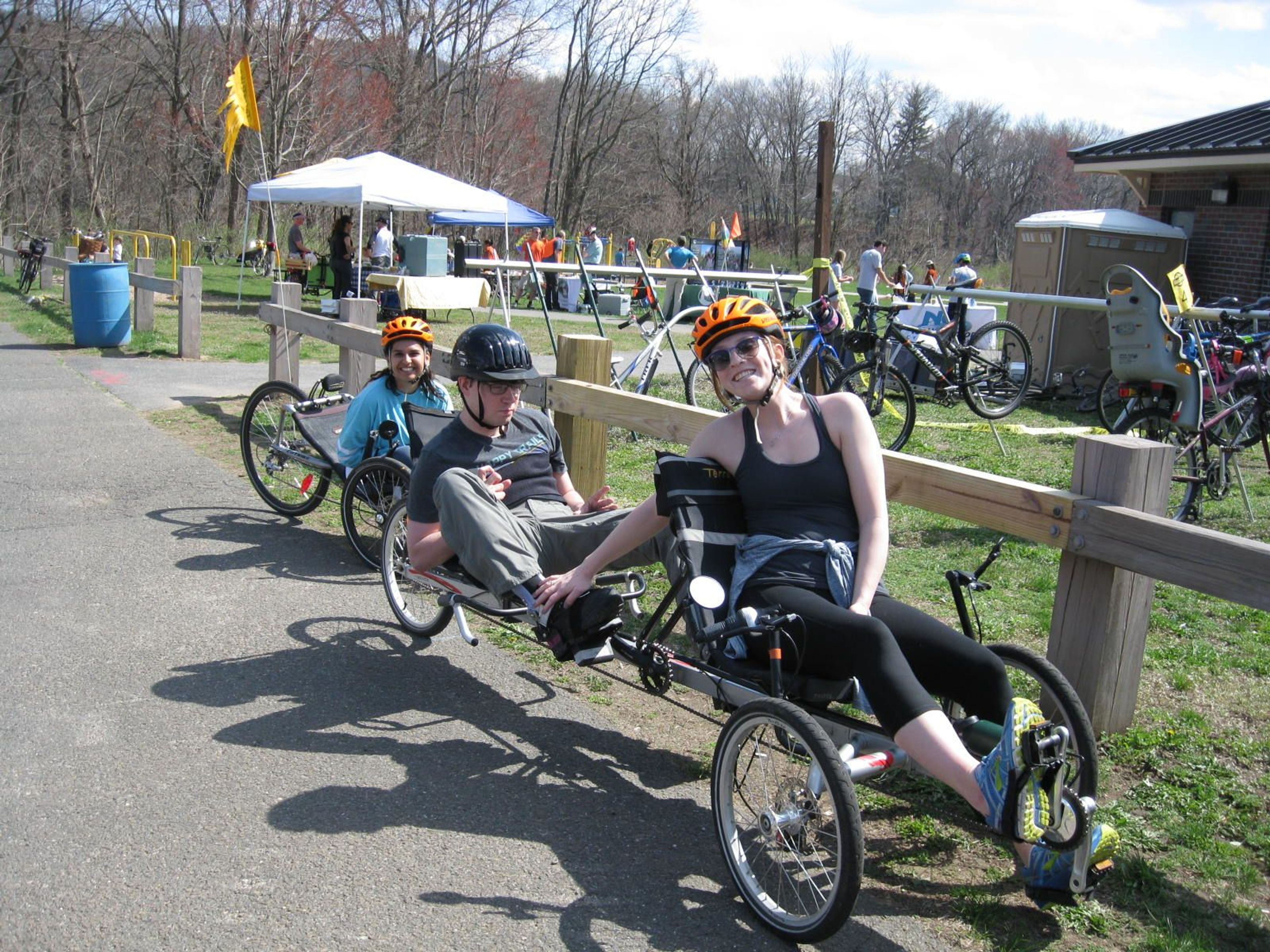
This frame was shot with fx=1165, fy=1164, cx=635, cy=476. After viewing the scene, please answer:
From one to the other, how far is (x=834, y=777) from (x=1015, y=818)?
0.44 metres

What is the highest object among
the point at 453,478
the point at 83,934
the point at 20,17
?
the point at 20,17

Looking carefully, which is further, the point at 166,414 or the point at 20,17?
the point at 20,17

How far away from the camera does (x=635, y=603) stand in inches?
169

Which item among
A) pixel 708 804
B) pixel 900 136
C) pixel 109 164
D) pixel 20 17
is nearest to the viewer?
pixel 708 804

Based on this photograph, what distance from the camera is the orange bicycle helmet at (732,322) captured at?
12.5ft

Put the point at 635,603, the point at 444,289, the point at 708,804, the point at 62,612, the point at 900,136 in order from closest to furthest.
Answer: the point at 708,804, the point at 635,603, the point at 62,612, the point at 444,289, the point at 900,136

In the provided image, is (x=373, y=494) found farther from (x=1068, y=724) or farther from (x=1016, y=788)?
(x=1016, y=788)

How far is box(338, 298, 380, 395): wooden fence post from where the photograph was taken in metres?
8.80

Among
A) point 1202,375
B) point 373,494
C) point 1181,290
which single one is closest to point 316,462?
point 373,494

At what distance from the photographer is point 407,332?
6434 millimetres

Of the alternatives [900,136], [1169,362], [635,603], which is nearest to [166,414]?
[635,603]

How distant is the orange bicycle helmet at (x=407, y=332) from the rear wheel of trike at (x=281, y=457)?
0.96 meters

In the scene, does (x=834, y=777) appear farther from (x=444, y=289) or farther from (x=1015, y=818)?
(x=444, y=289)

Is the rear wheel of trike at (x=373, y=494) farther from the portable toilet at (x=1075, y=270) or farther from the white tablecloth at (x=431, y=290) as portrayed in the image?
the white tablecloth at (x=431, y=290)
